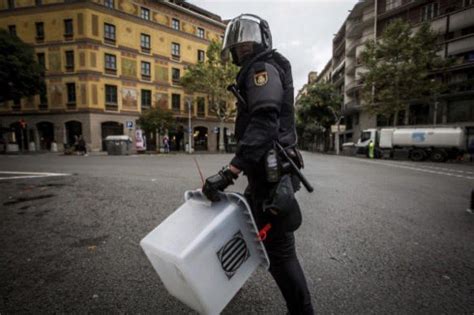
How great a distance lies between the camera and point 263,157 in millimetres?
1507

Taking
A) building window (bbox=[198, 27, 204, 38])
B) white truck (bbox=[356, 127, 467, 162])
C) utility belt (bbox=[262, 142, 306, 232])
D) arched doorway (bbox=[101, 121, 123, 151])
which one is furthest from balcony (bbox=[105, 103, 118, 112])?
utility belt (bbox=[262, 142, 306, 232])

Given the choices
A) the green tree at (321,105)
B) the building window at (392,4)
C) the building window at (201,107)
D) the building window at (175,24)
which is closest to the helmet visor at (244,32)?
the building window at (201,107)

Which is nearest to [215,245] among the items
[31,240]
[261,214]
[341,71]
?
[261,214]

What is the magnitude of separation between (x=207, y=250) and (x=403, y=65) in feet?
86.0

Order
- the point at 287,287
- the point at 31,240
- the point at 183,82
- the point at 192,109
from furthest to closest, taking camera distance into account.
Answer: the point at 192,109 → the point at 183,82 → the point at 31,240 → the point at 287,287

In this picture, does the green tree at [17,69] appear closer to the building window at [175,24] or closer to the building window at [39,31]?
the building window at [39,31]

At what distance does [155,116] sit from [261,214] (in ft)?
82.9

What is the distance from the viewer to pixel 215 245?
1270mm

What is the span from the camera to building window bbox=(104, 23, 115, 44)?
25609mm

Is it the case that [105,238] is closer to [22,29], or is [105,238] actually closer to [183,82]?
[183,82]

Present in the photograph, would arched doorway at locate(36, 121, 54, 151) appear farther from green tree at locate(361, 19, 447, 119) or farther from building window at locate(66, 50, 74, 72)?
green tree at locate(361, 19, 447, 119)

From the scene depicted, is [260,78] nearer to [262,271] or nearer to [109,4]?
[262,271]

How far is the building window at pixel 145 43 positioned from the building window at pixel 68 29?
22.3 feet

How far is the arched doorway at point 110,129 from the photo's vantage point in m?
25.7
